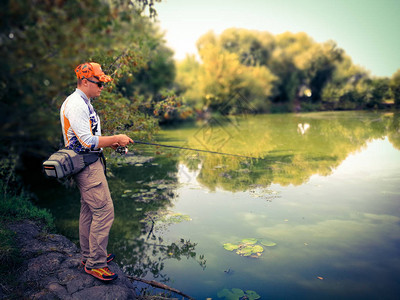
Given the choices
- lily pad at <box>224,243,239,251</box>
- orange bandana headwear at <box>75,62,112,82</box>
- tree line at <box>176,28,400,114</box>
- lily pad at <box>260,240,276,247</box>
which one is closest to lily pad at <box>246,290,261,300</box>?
lily pad at <box>224,243,239,251</box>

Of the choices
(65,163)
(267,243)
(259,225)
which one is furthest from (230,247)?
(65,163)

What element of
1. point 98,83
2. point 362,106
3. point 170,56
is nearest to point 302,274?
point 98,83

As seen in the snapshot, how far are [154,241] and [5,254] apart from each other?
1.92m

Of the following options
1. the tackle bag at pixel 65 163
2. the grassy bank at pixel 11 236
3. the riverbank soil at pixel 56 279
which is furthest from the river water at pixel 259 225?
the tackle bag at pixel 65 163

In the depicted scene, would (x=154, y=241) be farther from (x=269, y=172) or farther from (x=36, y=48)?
(x=269, y=172)

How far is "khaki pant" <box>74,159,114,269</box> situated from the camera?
2875mm

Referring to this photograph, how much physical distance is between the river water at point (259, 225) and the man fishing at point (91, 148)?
2.80 feet

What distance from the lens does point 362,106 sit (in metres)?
34.1

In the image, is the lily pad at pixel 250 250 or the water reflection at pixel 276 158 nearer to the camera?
the lily pad at pixel 250 250

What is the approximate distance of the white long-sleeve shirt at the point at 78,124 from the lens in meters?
2.70

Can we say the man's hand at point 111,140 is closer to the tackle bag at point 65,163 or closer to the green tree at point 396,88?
the tackle bag at point 65,163

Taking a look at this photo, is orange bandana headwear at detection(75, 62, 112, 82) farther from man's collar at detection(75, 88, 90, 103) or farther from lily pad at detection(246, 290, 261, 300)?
lily pad at detection(246, 290, 261, 300)

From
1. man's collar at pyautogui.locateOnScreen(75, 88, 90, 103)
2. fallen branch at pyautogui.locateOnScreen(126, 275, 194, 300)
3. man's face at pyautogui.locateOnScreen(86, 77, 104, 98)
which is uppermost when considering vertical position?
man's face at pyautogui.locateOnScreen(86, 77, 104, 98)

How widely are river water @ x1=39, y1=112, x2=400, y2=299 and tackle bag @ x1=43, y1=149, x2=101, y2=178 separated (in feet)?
5.22
